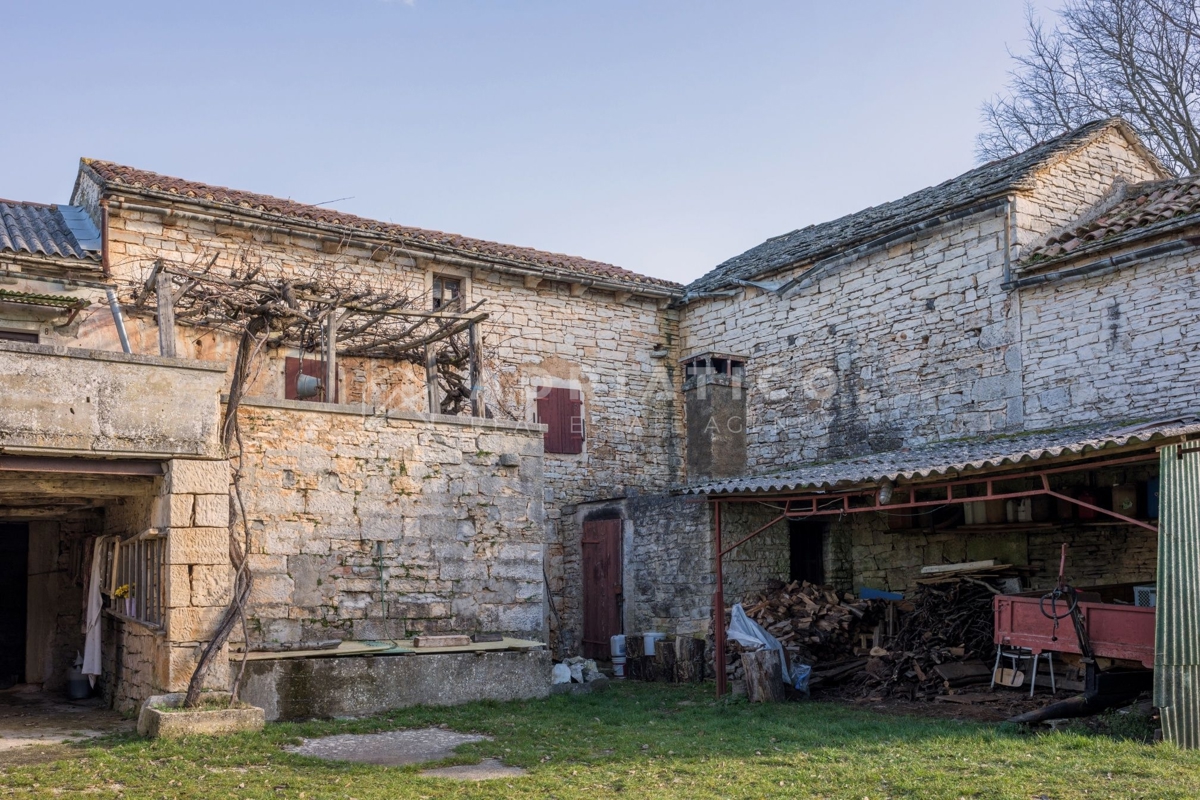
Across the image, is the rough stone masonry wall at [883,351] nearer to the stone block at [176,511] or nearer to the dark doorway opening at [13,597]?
the stone block at [176,511]

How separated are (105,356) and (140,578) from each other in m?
2.16

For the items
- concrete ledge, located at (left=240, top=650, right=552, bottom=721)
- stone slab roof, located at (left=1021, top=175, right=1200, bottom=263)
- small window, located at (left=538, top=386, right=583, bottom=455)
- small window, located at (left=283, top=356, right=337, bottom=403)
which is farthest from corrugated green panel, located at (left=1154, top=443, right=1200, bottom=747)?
small window, located at (left=283, top=356, right=337, bottom=403)

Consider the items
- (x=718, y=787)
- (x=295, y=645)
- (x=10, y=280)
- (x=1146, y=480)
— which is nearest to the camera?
(x=718, y=787)

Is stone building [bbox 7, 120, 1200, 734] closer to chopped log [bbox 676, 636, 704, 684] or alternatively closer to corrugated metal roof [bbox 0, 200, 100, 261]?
corrugated metal roof [bbox 0, 200, 100, 261]

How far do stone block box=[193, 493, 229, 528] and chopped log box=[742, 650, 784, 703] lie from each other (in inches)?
208

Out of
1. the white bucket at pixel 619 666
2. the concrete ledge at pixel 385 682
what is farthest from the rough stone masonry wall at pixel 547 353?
the concrete ledge at pixel 385 682

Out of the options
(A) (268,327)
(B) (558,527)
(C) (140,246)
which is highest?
(C) (140,246)

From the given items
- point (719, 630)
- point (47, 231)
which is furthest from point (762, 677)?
point (47, 231)

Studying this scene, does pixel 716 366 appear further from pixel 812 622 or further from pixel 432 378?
pixel 432 378

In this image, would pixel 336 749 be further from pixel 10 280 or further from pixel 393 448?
pixel 10 280

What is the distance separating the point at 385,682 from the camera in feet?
31.8

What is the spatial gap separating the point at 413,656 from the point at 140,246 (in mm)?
6179

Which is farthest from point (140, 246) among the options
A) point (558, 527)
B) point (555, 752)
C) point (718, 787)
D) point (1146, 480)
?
point (1146, 480)

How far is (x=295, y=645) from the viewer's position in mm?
9852
